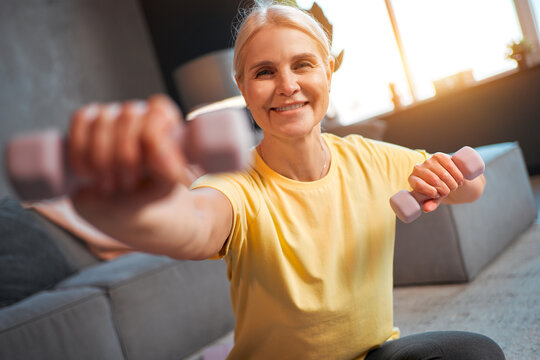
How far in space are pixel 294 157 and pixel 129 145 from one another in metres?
0.59

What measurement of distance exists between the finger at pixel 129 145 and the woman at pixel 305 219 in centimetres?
33

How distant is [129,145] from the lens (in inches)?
14.4

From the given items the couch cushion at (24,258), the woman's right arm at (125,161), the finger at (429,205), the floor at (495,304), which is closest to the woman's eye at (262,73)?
the finger at (429,205)

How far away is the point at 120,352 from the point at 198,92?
227 centimetres

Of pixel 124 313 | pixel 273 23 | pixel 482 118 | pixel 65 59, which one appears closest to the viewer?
pixel 273 23

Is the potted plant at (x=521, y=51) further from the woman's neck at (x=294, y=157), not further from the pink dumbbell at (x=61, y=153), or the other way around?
the pink dumbbell at (x=61, y=153)

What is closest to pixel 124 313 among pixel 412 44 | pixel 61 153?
pixel 61 153

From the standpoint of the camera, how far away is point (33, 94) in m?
3.47

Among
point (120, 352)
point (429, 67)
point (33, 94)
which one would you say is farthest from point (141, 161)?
point (429, 67)

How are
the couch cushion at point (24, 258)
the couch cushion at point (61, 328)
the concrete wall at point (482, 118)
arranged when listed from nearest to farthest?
1. the couch cushion at point (61, 328)
2. the couch cushion at point (24, 258)
3. the concrete wall at point (482, 118)

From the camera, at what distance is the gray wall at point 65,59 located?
334cm

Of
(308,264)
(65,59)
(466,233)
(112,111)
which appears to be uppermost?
(65,59)

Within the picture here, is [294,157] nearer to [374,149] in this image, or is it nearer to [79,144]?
[374,149]

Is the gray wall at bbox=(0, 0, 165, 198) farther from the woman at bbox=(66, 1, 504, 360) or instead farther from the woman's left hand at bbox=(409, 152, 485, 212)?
the woman's left hand at bbox=(409, 152, 485, 212)
